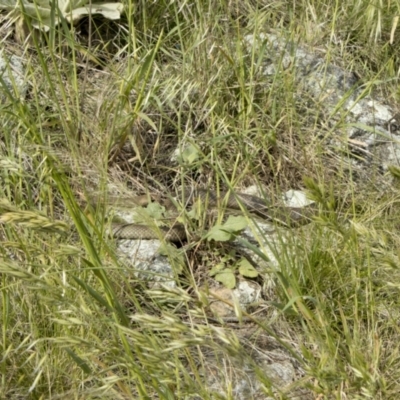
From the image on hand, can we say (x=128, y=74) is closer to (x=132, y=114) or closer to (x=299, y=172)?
(x=132, y=114)

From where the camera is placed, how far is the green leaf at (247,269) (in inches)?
109

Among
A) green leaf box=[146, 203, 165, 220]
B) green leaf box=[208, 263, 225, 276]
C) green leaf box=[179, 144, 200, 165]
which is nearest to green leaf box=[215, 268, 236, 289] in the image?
green leaf box=[208, 263, 225, 276]

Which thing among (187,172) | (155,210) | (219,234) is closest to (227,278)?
(219,234)

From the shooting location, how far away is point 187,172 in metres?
3.21

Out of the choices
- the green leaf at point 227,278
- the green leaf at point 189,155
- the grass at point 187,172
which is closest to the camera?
the grass at point 187,172

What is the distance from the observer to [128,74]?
313cm

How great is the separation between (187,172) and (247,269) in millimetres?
614

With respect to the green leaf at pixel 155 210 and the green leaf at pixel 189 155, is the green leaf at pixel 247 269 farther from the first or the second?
the green leaf at pixel 189 155

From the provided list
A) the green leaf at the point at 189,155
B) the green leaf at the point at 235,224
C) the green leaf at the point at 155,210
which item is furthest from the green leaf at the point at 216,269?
the green leaf at the point at 189,155

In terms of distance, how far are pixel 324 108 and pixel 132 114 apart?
3.48 ft

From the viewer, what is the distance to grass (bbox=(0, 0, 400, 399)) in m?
1.98

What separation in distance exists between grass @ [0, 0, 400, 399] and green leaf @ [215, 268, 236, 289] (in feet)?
0.26

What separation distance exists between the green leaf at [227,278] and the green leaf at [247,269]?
41 mm

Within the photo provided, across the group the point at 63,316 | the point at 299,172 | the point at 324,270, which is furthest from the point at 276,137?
the point at 63,316
